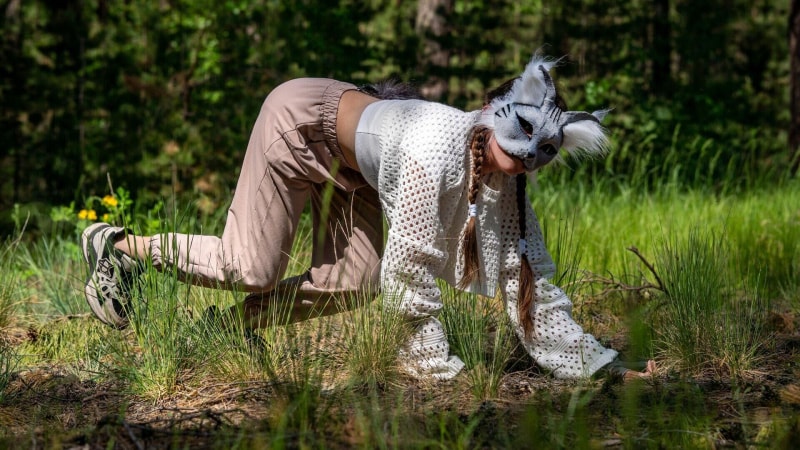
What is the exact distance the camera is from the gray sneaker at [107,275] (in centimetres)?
352

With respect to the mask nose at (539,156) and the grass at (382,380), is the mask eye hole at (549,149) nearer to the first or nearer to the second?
the mask nose at (539,156)

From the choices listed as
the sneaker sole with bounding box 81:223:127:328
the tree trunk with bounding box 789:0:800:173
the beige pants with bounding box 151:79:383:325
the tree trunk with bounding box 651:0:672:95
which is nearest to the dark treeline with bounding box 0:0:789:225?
the tree trunk with bounding box 651:0:672:95

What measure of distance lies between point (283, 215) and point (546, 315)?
1.00 meters

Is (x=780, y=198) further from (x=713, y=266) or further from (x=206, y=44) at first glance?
(x=206, y=44)

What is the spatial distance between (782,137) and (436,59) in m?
5.32

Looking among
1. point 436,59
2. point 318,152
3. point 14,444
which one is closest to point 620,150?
point 436,59

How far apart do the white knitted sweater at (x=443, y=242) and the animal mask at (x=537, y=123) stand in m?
0.14

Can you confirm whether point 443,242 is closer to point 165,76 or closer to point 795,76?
point 165,76

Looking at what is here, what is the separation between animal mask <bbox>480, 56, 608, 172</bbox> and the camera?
3.03 metres

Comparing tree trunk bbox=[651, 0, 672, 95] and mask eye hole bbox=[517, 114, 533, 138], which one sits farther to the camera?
tree trunk bbox=[651, 0, 672, 95]

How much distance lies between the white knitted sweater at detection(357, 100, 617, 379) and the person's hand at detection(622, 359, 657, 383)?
0.09m

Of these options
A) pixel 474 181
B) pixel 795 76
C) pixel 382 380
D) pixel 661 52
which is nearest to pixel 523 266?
pixel 474 181

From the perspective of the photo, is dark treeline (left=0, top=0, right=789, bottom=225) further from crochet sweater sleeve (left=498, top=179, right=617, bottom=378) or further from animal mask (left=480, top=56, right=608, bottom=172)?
animal mask (left=480, top=56, right=608, bottom=172)

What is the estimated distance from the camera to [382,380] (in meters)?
3.22
